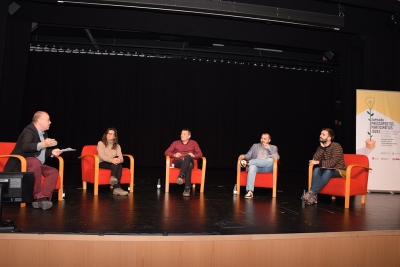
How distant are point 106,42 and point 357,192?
8.11m

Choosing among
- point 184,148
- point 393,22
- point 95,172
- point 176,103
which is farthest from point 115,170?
point 176,103

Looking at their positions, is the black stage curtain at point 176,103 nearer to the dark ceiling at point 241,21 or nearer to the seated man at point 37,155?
the dark ceiling at point 241,21

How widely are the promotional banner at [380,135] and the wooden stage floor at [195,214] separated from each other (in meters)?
0.73

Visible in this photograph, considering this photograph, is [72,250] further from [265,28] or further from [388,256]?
[265,28]

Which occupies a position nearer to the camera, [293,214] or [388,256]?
[388,256]

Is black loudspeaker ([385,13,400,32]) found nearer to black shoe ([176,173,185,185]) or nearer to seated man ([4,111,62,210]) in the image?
black shoe ([176,173,185,185])

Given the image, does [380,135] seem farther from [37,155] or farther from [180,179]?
[37,155]

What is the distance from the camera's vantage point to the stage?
3.05m

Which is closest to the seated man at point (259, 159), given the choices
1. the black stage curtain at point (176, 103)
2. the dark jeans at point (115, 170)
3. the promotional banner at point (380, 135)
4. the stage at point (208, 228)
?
the stage at point (208, 228)

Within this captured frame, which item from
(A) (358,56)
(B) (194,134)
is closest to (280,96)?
(B) (194,134)

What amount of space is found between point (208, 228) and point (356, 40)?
6.04m

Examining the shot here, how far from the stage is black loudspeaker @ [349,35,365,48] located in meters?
3.37

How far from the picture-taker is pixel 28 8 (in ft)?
23.7

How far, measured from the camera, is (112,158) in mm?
6055
